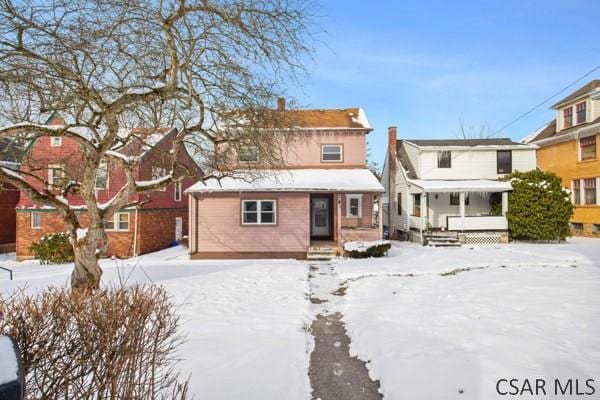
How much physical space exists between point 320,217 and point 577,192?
1779 cm

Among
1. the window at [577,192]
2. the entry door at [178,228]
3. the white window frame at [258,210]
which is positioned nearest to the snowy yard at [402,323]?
the white window frame at [258,210]

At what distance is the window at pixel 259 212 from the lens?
15023 mm

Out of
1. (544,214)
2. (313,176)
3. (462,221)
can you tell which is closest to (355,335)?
(313,176)

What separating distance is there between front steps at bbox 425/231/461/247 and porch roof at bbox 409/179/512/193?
250 cm

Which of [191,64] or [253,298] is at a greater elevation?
[191,64]

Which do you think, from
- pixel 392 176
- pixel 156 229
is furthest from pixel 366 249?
pixel 156 229

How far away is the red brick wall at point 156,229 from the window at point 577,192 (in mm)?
26811

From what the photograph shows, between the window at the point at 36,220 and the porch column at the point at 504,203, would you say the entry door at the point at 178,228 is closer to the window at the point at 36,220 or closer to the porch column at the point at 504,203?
the window at the point at 36,220

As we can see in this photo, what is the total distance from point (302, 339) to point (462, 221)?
51.3 feet

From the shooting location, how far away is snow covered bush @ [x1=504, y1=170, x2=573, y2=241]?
17031 millimetres

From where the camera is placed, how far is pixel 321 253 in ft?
47.9

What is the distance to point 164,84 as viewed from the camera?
7.55 meters

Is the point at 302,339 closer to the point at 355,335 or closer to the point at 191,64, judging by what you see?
the point at 355,335

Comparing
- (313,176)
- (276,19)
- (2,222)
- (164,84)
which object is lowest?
(2,222)
